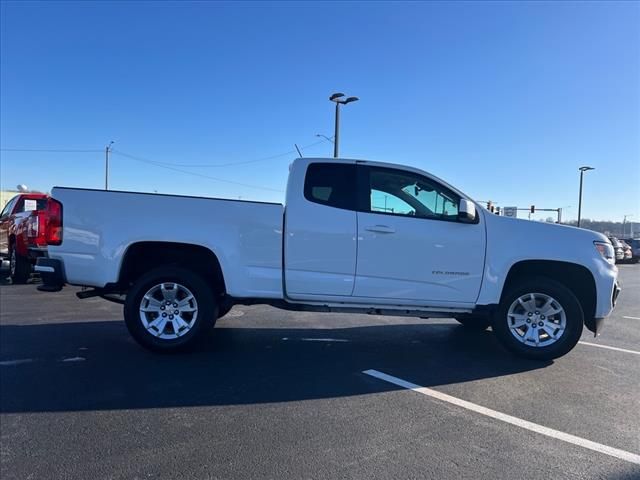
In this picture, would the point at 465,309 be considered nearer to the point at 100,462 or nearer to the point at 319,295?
the point at 319,295

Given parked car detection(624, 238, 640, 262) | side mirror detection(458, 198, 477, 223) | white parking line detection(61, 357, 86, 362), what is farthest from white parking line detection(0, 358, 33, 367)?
parked car detection(624, 238, 640, 262)

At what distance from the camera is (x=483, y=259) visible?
5.24 meters

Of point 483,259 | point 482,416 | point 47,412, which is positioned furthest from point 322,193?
point 47,412

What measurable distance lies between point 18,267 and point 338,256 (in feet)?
28.1

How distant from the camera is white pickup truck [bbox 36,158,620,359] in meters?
5.07

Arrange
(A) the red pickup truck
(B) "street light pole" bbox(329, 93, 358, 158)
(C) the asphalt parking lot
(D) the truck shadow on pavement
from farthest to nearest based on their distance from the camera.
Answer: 1. (B) "street light pole" bbox(329, 93, 358, 158)
2. (A) the red pickup truck
3. (D) the truck shadow on pavement
4. (C) the asphalt parking lot

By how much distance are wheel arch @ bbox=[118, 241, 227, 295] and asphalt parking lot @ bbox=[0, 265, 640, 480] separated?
818 mm

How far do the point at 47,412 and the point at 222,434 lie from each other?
1446mm

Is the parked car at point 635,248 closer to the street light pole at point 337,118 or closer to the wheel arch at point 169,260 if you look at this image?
the street light pole at point 337,118

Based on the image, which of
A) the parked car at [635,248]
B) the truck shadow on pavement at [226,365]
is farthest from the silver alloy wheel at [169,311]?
the parked car at [635,248]

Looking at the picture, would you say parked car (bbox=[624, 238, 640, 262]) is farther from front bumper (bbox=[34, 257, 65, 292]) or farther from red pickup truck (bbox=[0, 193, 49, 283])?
front bumper (bbox=[34, 257, 65, 292])

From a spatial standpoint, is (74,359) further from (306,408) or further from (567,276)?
(567,276)

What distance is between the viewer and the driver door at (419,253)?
17.0ft

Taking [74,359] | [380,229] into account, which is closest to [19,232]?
[74,359]
